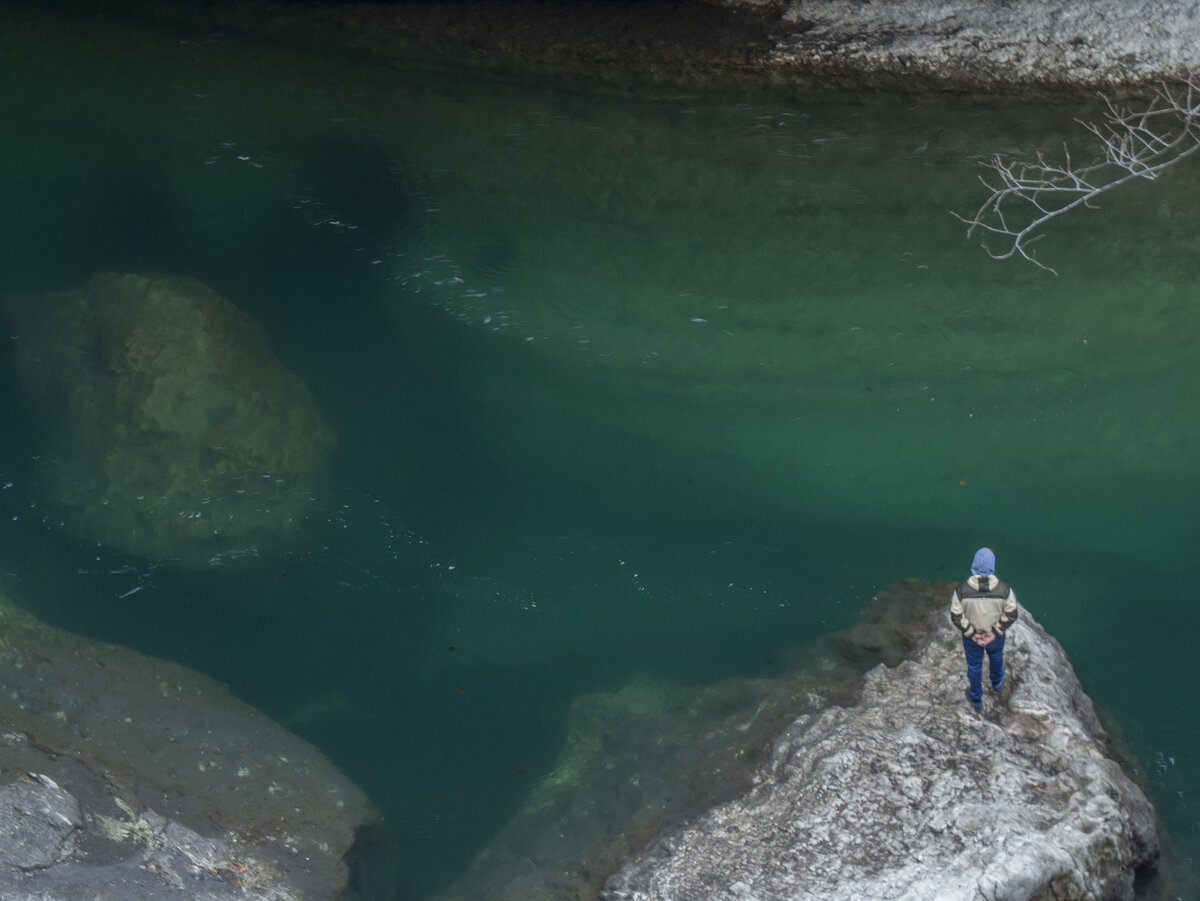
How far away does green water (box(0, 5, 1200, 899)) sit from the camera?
573 centimetres

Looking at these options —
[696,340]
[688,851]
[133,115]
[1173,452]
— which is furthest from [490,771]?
[133,115]

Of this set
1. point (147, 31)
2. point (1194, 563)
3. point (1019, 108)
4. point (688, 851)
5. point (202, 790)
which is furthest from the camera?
point (147, 31)

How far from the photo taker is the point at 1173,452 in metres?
6.60

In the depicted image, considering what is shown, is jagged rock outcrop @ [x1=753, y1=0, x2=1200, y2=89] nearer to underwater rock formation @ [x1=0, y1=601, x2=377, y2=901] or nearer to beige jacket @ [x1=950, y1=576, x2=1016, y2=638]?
beige jacket @ [x1=950, y1=576, x2=1016, y2=638]

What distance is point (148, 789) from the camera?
466 centimetres

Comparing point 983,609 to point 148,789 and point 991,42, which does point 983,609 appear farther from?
point 991,42

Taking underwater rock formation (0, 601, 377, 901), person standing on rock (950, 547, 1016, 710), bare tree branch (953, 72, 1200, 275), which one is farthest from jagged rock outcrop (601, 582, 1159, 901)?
bare tree branch (953, 72, 1200, 275)

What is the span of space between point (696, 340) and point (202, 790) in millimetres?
4254

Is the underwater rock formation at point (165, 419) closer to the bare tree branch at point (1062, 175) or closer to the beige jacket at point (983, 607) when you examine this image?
the beige jacket at point (983, 607)

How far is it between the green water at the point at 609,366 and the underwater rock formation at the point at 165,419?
165 mm

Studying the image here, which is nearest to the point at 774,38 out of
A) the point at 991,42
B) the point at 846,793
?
the point at 991,42

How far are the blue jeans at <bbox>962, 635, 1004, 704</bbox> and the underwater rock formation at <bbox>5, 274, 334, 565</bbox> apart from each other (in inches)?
160

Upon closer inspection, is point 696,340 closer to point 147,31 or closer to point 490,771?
point 490,771

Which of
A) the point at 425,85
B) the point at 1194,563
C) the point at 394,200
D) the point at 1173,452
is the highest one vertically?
the point at 425,85
